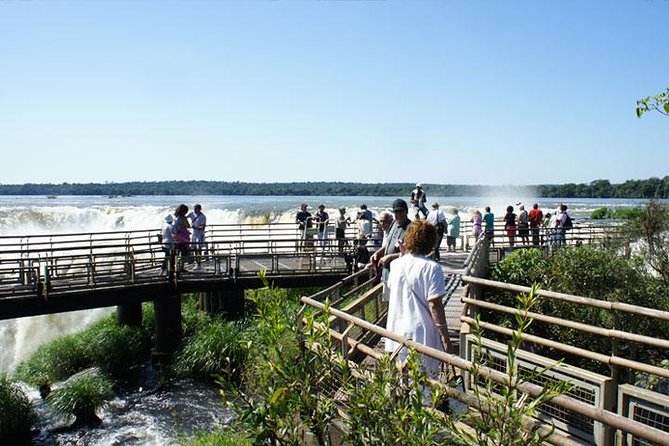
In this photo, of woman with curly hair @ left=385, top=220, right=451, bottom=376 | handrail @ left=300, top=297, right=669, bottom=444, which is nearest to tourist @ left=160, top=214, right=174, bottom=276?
woman with curly hair @ left=385, top=220, right=451, bottom=376

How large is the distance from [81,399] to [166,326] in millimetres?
3440

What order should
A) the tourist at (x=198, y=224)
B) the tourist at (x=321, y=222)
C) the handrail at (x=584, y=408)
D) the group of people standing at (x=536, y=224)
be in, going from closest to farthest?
the handrail at (x=584, y=408), the tourist at (x=198, y=224), the tourist at (x=321, y=222), the group of people standing at (x=536, y=224)

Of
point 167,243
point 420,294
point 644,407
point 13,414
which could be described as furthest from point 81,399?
point 644,407

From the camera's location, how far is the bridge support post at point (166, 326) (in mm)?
15000

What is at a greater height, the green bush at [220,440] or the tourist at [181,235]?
the tourist at [181,235]

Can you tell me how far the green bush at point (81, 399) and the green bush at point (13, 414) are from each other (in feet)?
1.76

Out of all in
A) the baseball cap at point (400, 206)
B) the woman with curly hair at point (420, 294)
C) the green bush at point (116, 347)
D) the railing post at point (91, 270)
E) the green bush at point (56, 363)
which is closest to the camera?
the woman with curly hair at point (420, 294)

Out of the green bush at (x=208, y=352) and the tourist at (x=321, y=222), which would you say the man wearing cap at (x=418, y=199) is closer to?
the tourist at (x=321, y=222)

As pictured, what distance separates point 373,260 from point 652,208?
12177 millimetres

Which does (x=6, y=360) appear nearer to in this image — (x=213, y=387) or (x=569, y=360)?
(x=213, y=387)

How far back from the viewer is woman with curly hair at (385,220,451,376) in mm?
4598

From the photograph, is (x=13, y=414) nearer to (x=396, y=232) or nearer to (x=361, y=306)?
(x=361, y=306)

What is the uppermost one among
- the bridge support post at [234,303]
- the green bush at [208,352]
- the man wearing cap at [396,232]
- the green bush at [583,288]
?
the man wearing cap at [396,232]

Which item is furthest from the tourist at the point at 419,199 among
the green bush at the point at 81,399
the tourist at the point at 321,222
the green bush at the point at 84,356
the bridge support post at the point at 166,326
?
the green bush at the point at 81,399
